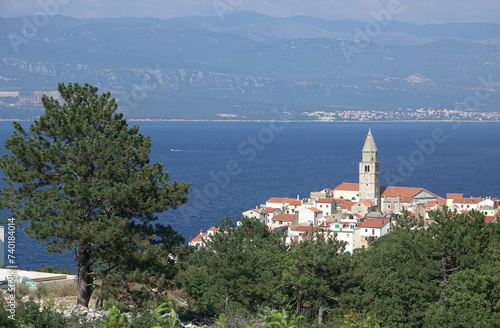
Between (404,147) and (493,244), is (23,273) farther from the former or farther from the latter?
(404,147)

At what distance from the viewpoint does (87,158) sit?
1368 centimetres

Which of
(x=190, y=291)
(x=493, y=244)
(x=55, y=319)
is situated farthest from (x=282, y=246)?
(x=55, y=319)

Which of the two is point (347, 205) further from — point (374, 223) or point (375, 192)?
point (374, 223)

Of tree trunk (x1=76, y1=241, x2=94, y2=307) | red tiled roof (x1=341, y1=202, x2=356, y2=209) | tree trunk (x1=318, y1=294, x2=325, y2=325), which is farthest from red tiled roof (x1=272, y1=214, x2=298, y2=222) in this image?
tree trunk (x1=76, y1=241, x2=94, y2=307)

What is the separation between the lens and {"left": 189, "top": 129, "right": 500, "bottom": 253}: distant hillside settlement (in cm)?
4897

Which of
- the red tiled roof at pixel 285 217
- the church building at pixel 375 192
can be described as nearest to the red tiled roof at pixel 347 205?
the church building at pixel 375 192

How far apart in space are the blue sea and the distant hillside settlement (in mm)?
5800

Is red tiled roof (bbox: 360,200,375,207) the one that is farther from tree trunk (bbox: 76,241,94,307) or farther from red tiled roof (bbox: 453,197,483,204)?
tree trunk (bbox: 76,241,94,307)

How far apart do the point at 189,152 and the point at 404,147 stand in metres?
51.7

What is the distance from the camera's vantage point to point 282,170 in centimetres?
10650

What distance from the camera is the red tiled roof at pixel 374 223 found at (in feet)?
160

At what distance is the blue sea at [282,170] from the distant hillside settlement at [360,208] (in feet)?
19.0

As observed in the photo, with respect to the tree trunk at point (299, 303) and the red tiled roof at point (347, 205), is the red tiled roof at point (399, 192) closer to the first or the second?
the red tiled roof at point (347, 205)

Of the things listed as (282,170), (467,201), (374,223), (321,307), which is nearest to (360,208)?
(374,223)
